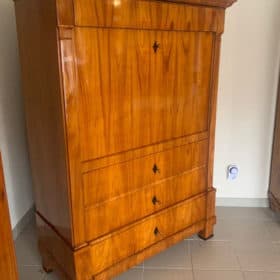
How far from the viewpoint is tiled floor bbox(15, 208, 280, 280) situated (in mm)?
1669

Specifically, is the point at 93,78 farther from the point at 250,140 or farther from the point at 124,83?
the point at 250,140

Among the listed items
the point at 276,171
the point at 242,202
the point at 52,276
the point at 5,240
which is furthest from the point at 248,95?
the point at 5,240

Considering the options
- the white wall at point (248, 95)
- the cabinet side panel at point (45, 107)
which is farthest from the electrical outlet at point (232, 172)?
the cabinet side panel at point (45, 107)

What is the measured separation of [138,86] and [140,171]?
40 cm

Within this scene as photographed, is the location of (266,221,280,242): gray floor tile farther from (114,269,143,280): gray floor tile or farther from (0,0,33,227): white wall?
(0,0,33,227): white wall

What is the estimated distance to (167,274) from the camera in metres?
1.68

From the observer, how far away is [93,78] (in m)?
1.23

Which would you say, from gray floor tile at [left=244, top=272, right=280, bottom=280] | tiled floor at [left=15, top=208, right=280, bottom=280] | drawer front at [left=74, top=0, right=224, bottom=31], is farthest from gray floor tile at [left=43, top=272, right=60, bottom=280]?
drawer front at [left=74, top=0, right=224, bottom=31]

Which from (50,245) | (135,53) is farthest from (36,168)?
(135,53)

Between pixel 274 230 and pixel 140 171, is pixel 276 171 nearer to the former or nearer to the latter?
pixel 274 230

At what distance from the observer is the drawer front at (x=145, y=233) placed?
1436mm

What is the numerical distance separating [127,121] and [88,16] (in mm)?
459

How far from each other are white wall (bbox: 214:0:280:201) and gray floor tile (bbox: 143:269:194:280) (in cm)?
82

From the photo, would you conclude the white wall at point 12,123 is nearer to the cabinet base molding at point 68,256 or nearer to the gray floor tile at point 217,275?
the cabinet base molding at point 68,256
